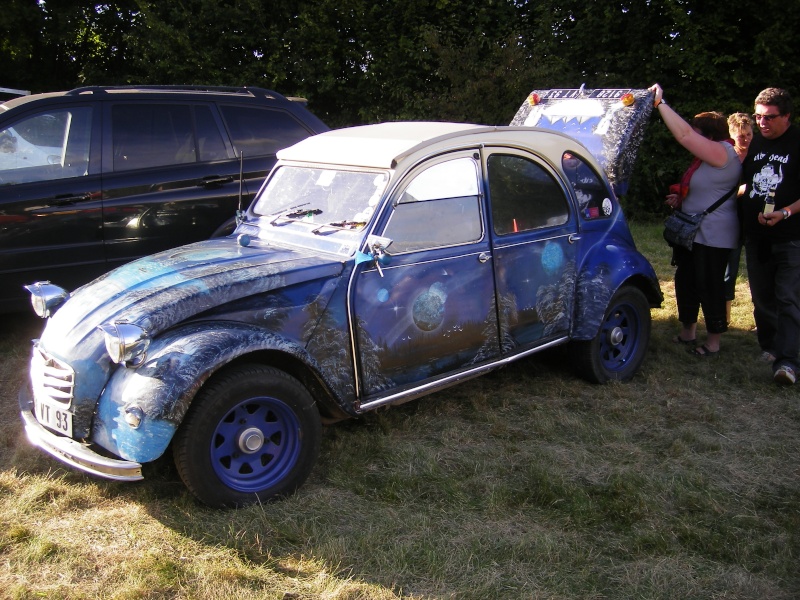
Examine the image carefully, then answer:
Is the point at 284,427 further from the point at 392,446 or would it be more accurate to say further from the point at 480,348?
the point at 480,348

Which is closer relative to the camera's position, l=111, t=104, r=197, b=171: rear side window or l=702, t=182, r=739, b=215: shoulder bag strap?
l=702, t=182, r=739, b=215: shoulder bag strap

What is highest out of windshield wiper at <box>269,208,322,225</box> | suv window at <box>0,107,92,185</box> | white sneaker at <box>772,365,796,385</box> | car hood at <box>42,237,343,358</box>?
suv window at <box>0,107,92,185</box>

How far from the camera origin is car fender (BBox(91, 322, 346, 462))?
338 cm

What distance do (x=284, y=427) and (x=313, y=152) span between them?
187cm

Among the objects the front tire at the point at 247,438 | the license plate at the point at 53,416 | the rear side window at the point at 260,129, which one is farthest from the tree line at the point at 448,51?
the license plate at the point at 53,416

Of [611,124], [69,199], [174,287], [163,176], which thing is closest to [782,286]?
[611,124]

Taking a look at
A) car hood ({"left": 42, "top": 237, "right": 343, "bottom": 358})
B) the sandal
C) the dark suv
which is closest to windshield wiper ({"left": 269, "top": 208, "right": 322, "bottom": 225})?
car hood ({"left": 42, "top": 237, "right": 343, "bottom": 358})

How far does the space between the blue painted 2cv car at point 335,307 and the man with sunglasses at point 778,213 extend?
0.83 metres

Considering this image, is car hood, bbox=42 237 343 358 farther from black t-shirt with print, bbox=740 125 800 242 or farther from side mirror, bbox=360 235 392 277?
black t-shirt with print, bbox=740 125 800 242

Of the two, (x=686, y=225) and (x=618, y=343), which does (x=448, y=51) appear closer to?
(x=686, y=225)

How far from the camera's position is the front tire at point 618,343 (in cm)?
536

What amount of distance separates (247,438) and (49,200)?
10.7 feet

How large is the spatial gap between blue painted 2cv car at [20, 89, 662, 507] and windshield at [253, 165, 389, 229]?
0.04 feet

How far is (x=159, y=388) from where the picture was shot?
3391 mm
